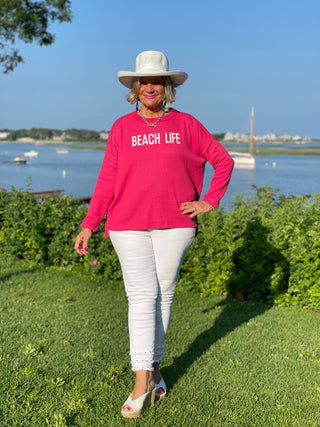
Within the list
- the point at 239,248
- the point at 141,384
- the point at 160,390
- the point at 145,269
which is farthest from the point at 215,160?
the point at 239,248

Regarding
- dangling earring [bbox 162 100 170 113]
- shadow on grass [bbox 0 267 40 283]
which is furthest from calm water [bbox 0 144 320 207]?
dangling earring [bbox 162 100 170 113]

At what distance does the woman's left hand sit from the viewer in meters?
2.83

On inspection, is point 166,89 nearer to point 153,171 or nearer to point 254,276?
point 153,171

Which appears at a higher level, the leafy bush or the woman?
the woman

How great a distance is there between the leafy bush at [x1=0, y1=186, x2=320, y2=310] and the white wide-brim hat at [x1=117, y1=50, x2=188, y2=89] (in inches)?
122

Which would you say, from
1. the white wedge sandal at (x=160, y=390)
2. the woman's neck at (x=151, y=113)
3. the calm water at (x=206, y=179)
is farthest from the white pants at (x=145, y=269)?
the calm water at (x=206, y=179)

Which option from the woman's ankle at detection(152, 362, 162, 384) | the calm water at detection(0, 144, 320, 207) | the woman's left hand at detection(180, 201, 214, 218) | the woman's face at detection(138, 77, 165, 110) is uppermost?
the woman's face at detection(138, 77, 165, 110)

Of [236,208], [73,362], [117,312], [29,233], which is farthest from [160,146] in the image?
[29,233]

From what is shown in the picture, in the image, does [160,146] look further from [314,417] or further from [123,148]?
[314,417]

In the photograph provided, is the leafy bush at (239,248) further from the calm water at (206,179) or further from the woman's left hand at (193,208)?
the woman's left hand at (193,208)

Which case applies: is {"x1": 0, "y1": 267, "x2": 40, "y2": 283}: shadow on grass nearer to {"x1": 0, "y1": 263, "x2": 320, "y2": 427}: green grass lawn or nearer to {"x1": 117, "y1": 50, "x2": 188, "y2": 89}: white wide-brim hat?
{"x1": 0, "y1": 263, "x2": 320, "y2": 427}: green grass lawn

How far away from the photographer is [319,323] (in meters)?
4.96

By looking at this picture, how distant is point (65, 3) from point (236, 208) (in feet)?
31.8

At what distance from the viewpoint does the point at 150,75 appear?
2764 mm
